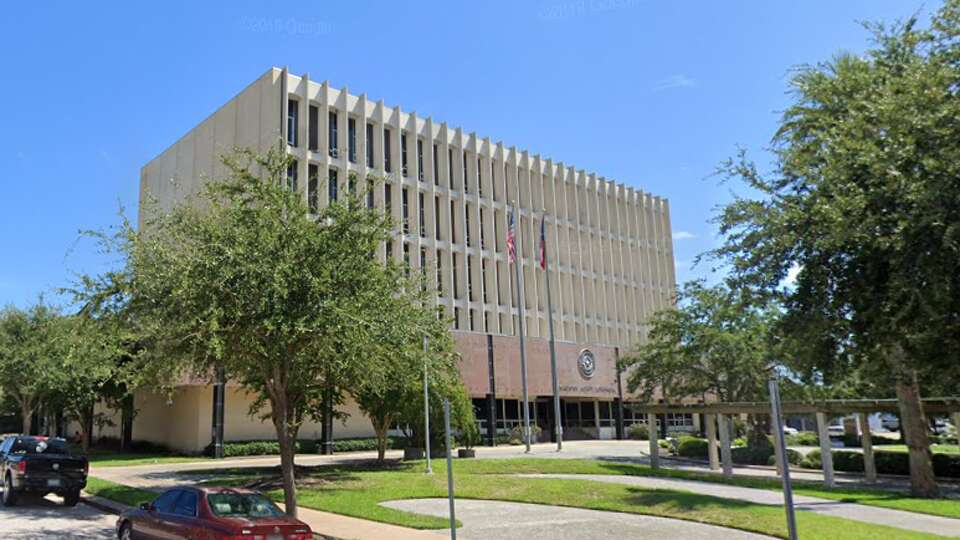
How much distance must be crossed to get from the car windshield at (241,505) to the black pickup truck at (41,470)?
10224 millimetres

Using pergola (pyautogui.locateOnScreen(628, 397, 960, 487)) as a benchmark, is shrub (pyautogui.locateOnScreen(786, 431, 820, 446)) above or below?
below

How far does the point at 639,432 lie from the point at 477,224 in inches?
782

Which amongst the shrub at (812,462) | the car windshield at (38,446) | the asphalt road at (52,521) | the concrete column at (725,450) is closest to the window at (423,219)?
the concrete column at (725,450)

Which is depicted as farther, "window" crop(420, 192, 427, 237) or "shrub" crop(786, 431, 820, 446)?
"shrub" crop(786, 431, 820, 446)

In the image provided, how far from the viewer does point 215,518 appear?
10.2 m

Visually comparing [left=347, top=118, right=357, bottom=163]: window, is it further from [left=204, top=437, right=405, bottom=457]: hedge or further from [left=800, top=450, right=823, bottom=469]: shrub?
[left=800, top=450, right=823, bottom=469]: shrub

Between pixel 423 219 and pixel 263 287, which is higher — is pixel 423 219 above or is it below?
above

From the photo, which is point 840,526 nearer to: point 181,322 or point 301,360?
point 301,360

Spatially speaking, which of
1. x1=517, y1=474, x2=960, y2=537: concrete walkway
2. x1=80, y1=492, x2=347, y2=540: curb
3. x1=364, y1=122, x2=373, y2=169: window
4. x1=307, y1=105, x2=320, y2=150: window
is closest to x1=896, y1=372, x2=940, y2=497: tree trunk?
x1=517, y1=474, x2=960, y2=537: concrete walkway

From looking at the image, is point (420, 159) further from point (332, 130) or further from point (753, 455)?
point (753, 455)

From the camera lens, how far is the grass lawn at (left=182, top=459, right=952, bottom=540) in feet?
46.3

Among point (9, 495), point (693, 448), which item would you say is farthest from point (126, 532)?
point (693, 448)

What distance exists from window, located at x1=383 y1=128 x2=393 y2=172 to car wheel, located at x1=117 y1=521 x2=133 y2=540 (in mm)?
37819

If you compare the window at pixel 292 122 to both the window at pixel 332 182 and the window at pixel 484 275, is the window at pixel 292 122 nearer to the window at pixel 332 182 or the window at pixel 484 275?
the window at pixel 332 182
